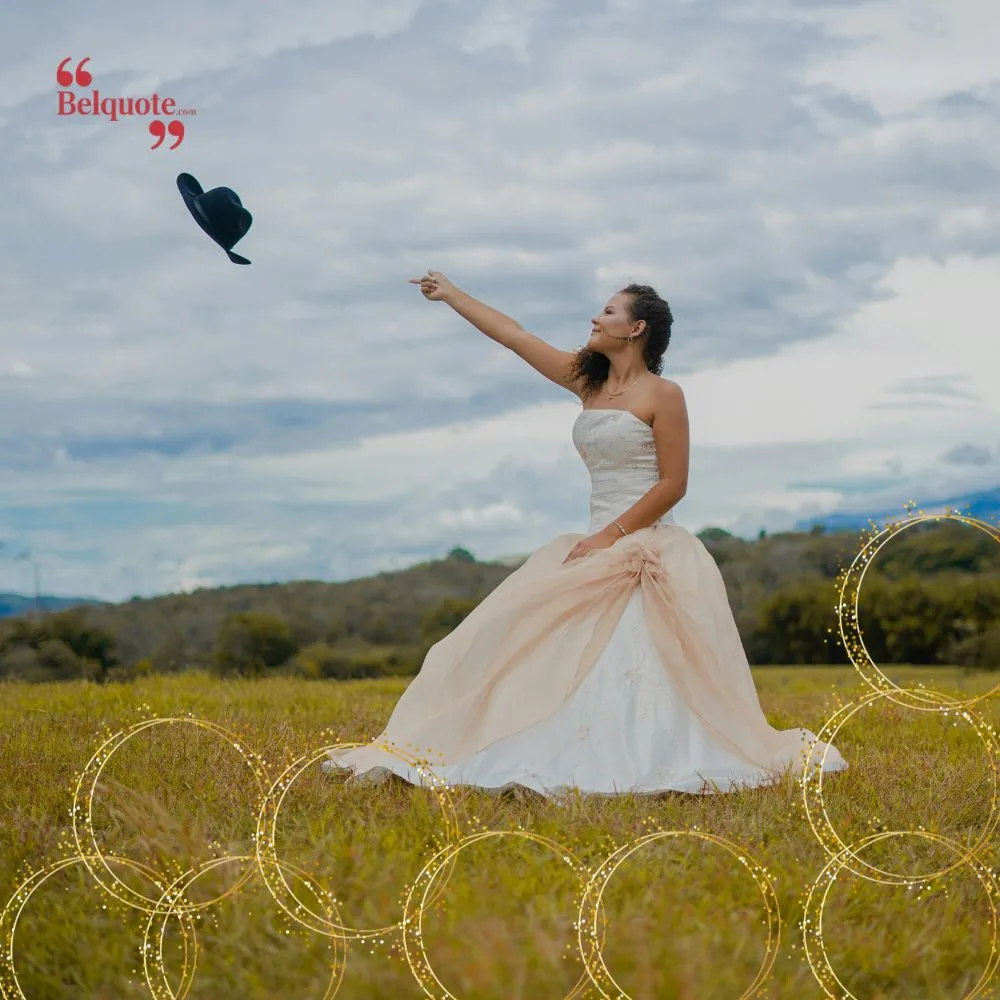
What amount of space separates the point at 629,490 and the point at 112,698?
13.5 ft

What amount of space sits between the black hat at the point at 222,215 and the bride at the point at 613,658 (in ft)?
6.06

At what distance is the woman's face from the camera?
19.1 feet

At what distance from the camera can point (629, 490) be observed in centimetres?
574

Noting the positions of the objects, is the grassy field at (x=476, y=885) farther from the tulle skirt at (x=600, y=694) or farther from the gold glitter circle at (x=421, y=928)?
the tulle skirt at (x=600, y=694)

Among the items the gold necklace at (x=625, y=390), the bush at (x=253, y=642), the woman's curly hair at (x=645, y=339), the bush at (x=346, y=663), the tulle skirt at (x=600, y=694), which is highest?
the woman's curly hair at (x=645, y=339)

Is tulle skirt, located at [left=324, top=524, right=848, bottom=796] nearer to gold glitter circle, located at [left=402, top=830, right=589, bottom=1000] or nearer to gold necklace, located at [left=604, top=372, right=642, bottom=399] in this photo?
gold necklace, located at [left=604, top=372, right=642, bottom=399]

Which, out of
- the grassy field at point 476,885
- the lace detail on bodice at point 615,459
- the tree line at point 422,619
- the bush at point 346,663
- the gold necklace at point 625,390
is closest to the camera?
the grassy field at point 476,885

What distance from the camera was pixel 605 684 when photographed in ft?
17.1

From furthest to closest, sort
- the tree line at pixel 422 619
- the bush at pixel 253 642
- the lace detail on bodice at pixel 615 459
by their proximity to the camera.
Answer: the bush at pixel 253 642 → the tree line at pixel 422 619 → the lace detail on bodice at pixel 615 459

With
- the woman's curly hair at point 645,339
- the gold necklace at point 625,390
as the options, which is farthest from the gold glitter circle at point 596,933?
the woman's curly hair at point 645,339

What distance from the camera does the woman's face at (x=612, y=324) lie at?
19.1ft

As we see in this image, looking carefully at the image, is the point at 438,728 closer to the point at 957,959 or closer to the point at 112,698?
the point at 957,959

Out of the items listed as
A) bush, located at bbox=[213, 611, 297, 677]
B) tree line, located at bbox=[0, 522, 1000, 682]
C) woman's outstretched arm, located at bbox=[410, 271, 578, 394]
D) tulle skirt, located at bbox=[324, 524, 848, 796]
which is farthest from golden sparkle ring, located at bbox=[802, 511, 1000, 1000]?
bush, located at bbox=[213, 611, 297, 677]

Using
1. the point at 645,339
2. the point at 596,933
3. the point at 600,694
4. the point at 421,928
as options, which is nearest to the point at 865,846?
the point at 600,694
